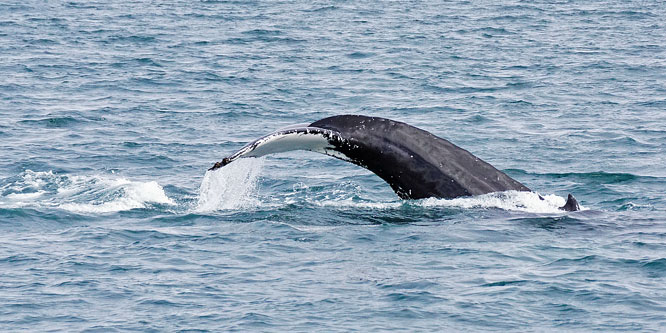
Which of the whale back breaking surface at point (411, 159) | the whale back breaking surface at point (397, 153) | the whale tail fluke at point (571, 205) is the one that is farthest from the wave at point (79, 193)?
the whale tail fluke at point (571, 205)

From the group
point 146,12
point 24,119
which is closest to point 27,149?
point 24,119

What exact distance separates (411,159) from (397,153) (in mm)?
189

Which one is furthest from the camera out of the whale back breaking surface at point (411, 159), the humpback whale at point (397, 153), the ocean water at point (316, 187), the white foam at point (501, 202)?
the white foam at point (501, 202)

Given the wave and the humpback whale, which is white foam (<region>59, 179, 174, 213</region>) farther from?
the humpback whale

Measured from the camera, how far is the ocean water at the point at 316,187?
41.4 ft

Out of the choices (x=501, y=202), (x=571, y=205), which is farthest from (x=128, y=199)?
(x=571, y=205)

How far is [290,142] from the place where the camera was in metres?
12.9

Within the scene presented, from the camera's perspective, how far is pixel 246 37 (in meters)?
41.1

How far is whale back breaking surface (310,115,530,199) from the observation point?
13.4 meters

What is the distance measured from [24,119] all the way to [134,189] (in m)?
8.05

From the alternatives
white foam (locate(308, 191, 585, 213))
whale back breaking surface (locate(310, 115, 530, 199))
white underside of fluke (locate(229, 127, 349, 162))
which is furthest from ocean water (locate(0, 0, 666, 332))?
white underside of fluke (locate(229, 127, 349, 162))

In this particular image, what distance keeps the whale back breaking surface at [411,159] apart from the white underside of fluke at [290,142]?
0.10 meters

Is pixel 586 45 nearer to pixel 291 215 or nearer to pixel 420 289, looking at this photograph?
pixel 291 215

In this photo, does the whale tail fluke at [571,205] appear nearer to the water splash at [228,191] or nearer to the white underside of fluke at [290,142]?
the white underside of fluke at [290,142]
